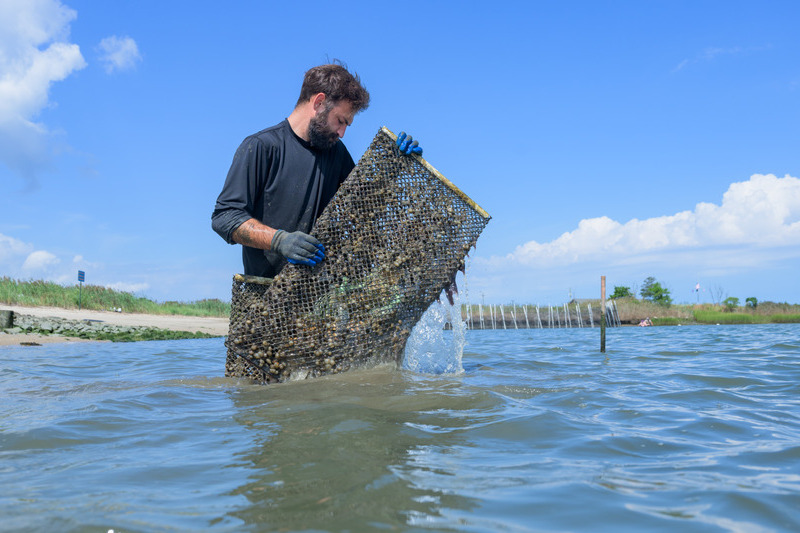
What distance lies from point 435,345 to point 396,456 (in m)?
3.55

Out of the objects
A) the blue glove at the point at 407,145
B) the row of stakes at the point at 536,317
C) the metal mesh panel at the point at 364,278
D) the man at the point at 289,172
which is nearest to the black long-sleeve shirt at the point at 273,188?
the man at the point at 289,172

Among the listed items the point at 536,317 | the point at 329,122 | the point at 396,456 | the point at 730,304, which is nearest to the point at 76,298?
the point at 329,122

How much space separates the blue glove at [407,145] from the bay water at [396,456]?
1887mm

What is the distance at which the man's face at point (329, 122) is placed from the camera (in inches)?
187

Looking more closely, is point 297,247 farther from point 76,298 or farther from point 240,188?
point 76,298

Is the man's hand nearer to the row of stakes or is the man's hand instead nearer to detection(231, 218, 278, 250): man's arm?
detection(231, 218, 278, 250): man's arm

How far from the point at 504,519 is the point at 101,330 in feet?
55.8

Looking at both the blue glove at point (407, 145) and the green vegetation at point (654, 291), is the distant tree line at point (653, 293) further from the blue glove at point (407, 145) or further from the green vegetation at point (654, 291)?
the blue glove at point (407, 145)

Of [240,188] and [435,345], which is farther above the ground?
[240,188]

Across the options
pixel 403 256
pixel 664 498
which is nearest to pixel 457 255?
pixel 403 256

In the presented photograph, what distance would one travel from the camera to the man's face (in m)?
4.76

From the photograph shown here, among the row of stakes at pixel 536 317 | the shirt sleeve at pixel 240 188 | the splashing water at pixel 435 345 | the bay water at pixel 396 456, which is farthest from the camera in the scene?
the row of stakes at pixel 536 317

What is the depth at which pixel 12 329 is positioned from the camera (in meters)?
14.3

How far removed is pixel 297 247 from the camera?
4.34 metres
